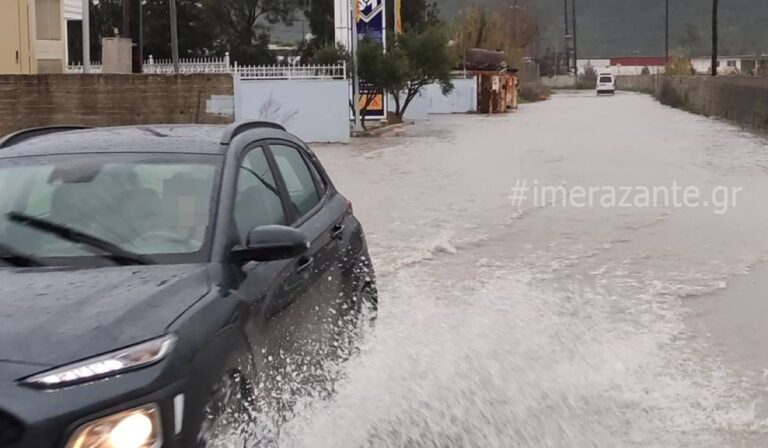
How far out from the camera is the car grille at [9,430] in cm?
306

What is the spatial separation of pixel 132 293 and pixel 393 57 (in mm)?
28436

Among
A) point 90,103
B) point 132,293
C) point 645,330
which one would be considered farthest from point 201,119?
point 132,293

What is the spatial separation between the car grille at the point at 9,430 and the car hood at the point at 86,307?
204 mm

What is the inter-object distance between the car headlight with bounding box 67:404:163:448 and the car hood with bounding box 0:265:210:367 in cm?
22

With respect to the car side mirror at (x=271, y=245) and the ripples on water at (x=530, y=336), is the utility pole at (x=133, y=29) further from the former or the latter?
the car side mirror at (x=271, y=245)

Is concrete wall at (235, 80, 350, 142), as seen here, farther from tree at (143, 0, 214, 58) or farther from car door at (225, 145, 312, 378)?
tree at (143, 0, 214, 58)

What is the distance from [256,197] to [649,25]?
160m

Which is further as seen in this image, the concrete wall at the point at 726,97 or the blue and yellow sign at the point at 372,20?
the blue and yellow sign at the point at 372,20

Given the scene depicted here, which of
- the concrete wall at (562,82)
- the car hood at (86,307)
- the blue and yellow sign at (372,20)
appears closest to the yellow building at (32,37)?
the blue and yellow sign at (372,20)

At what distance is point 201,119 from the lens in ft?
74.0

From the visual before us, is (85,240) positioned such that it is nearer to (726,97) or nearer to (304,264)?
(304,264)

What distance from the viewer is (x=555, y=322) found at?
7918mm

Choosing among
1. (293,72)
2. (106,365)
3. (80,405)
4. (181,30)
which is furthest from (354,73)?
(80,405)

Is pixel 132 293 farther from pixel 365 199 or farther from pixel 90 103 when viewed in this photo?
pixel 90 103
